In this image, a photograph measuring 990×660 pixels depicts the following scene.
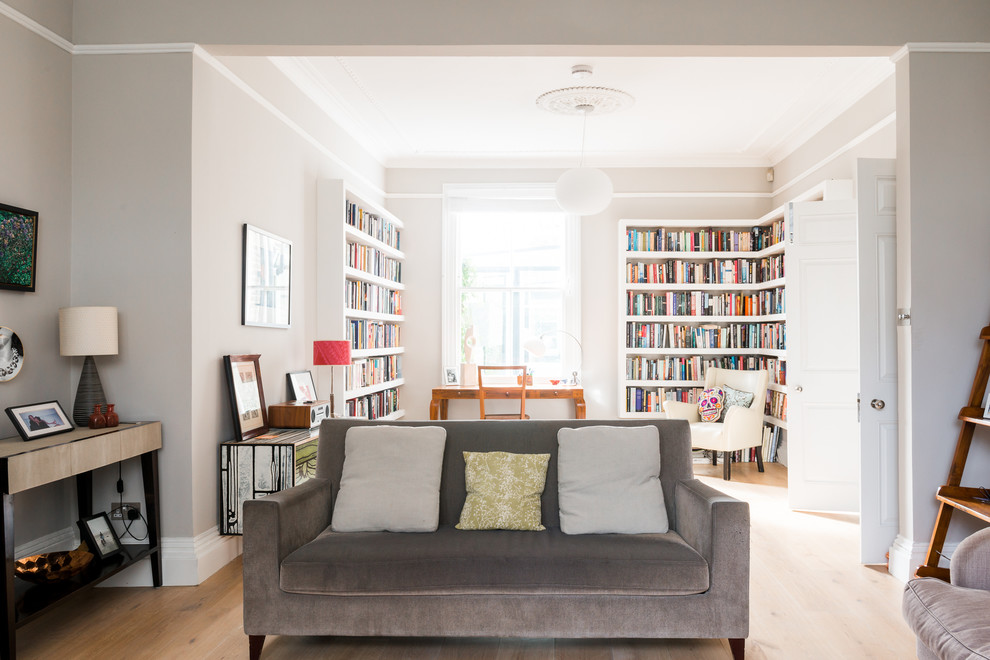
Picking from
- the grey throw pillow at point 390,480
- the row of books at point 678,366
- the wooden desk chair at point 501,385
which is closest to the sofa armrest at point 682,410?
the row of books at point 678,366

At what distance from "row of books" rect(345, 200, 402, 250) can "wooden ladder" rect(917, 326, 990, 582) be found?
3.99 meters

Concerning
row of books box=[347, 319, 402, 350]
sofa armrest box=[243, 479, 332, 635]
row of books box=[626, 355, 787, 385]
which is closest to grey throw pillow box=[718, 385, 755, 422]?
row of books box=[626, 355, 787, 385]

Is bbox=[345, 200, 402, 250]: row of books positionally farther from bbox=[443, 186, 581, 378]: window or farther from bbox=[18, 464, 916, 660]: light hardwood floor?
bbox=[18, 464, 916, 660]: light hardwood floor

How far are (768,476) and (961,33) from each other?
358 cm

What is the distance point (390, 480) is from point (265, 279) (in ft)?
6.21

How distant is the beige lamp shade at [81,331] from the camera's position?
9.76ft

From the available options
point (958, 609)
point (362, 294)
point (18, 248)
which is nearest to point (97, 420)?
point (18, 248)

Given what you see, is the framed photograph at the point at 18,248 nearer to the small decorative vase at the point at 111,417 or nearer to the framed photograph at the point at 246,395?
the small decorative vase at the point at 111,417

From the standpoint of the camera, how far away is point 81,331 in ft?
9.77

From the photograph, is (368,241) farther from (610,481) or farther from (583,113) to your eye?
(610,481)

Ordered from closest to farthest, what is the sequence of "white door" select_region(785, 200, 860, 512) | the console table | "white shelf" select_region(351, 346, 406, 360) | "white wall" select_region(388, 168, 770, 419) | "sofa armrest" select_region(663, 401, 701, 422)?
the console table, "white door" select_region(785, 200, 860, 512), "white shelf" select_region(351, 346, 406, 360), "sofa armrest" select_region(663, 401, 701, 422), "white wall" select_region(388, 168, 770, 419)

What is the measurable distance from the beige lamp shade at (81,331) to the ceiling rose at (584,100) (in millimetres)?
3338

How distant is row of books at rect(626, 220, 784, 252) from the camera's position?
6.51 meters

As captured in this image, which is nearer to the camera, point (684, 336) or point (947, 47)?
point (947, 47)
